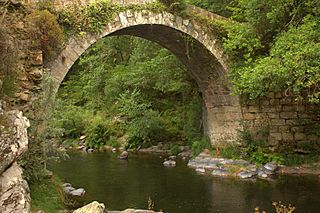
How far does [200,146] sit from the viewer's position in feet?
42.9

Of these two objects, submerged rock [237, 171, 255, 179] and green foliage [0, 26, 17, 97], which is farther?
submerged rock [237, 171, 255, 179]

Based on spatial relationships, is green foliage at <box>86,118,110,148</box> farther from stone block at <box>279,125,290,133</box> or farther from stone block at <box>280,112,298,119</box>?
stone block at <box>280,112,298,119</box>

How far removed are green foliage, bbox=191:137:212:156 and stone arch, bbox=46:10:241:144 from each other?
0.76 feet

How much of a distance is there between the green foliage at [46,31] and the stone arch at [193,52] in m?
0.44

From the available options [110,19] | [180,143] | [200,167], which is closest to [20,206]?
[110,19]

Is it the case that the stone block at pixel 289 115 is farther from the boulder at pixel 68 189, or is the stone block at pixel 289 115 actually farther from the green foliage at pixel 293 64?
the boulder at pixel 68 189

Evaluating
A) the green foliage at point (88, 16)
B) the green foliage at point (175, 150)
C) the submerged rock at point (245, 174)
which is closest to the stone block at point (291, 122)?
the submerged rock at point (245, 174)

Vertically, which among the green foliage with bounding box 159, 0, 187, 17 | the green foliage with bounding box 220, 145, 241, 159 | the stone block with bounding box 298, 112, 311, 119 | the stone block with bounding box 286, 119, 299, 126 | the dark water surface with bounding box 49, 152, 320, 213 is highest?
the green foliage with bounding box 159, 0, 187, 17

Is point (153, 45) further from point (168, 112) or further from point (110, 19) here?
point (110, 19)

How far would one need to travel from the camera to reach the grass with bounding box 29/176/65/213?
19.6 feet

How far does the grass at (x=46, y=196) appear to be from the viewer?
598 cm

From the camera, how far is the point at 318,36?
8484mm

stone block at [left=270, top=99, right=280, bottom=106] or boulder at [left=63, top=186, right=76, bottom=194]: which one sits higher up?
stone block at [left=270, top=99, right=280, bottom=106]

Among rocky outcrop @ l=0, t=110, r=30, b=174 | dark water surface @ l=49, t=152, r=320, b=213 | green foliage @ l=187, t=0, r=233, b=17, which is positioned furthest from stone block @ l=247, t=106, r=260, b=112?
rocky outcrop @ l=0, t=110, r=30, b=174
